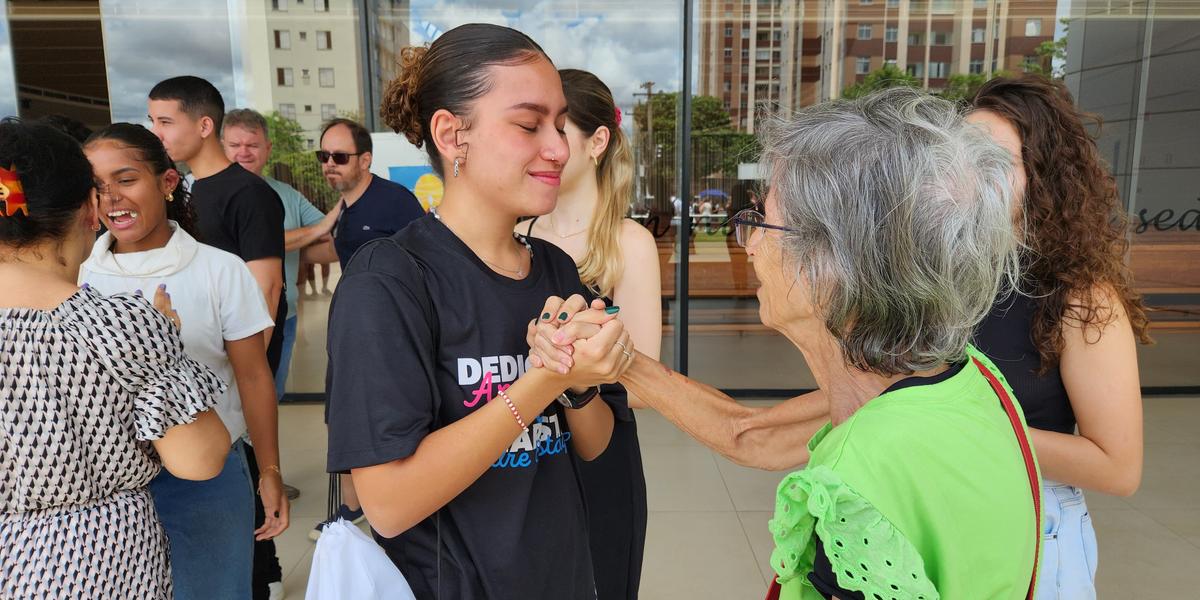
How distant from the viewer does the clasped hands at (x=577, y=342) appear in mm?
1039

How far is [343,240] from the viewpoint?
366 centimetres

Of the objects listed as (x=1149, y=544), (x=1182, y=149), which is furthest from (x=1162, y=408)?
(x=1149, y=544)

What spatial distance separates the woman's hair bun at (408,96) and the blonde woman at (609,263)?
645mm

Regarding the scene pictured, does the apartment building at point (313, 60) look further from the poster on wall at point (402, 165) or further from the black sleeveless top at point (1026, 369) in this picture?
the black sleeveless top at point (1026, 369)

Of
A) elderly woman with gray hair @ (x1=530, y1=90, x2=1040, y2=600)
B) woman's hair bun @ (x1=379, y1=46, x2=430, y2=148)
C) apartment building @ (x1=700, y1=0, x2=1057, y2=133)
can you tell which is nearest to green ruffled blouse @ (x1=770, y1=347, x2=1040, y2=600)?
elderly woman with gray hair @ (x1=530, y1=90, x2=1040, y2=600)

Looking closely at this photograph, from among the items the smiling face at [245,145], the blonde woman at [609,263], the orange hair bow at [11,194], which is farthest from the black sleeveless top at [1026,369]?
the smiling face at [245,145]

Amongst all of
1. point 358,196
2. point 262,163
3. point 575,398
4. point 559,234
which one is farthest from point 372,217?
point 575,398

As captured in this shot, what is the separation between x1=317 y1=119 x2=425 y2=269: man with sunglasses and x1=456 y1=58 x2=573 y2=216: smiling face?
254cm

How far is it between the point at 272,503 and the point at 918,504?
1.70 meters

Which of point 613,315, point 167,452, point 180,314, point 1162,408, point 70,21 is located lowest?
point 1162,408

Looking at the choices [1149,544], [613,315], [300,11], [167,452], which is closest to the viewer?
[613,315]

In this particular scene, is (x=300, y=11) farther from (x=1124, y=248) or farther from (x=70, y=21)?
(x=1124, y=248)

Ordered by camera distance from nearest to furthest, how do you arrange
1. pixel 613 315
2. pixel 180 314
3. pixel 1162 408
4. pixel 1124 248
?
pixel 613 315 → pixel 1124 248 → pixel 180 314 → pixel 1162 408

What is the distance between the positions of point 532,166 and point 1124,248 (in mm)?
1292
